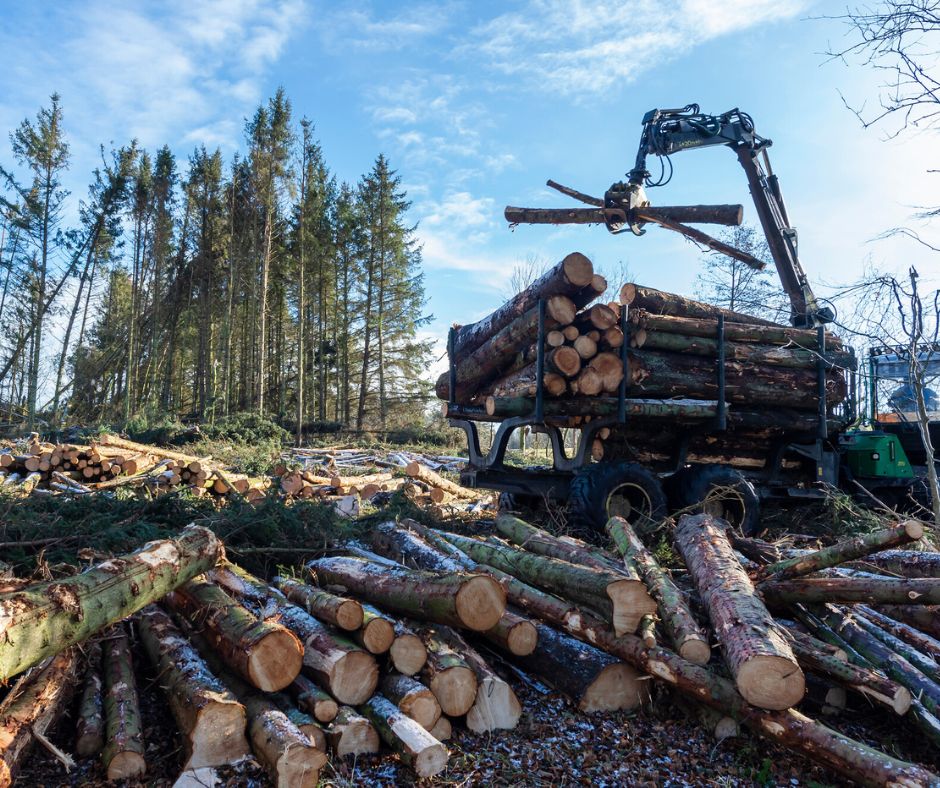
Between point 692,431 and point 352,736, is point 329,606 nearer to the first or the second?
point 352,736

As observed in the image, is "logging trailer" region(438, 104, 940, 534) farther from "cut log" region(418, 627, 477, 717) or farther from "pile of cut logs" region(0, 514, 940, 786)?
"cut log" region(418, 627, 477, 717)

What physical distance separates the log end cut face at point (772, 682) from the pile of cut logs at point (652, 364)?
414 centimetres

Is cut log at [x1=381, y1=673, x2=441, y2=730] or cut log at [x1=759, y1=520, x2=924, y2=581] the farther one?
cut log at [x1=759, y1=520, x2=924, y2=581]

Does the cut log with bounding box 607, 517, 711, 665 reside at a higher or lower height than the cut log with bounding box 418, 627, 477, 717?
higher

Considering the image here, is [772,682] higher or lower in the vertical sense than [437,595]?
lower

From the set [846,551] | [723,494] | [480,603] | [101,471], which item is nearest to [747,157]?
[723,494]

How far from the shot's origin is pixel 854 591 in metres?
4.14

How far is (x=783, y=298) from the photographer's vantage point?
10.0 meters

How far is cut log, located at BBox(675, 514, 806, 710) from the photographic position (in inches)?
129

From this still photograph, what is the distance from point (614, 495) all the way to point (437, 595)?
12.3 ft

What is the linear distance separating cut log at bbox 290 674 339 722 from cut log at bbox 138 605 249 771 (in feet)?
1.08

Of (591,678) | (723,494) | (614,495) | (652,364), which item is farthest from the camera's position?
(652,364)

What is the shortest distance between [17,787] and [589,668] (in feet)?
9.43

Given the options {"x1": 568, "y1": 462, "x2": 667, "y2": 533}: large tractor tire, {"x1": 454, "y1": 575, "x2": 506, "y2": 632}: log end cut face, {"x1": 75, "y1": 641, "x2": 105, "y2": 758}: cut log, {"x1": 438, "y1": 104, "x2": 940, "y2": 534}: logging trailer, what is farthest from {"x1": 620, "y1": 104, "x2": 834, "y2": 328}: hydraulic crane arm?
{"x1": 75, "y1": 641, "x2": 105, "y2": 758}: cut log
